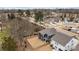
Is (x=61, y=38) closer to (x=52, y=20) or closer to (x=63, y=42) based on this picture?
(x=63, y=42)

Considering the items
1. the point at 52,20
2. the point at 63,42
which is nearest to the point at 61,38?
the point at 63,42

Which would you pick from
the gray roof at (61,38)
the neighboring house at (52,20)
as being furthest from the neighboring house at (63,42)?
the neighboring house at (52,20)

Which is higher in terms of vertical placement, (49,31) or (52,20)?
(52,20)

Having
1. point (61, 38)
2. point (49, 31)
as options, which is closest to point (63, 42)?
point (61, 38)

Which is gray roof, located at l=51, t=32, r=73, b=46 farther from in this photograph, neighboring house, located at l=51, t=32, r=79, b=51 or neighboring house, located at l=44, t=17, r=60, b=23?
neighboring house, located at l=44, t=17, r=60, b=23

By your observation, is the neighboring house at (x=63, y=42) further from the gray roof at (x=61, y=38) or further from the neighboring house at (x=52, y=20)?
the neighboring house at (x=52, y=20)

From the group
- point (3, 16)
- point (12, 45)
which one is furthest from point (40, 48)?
point (3, 16)

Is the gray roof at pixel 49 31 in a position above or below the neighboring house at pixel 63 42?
above

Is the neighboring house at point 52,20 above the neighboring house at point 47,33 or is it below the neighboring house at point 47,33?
above

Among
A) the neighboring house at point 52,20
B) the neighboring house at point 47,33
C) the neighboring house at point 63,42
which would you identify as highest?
the neighboring house at point 52,20
